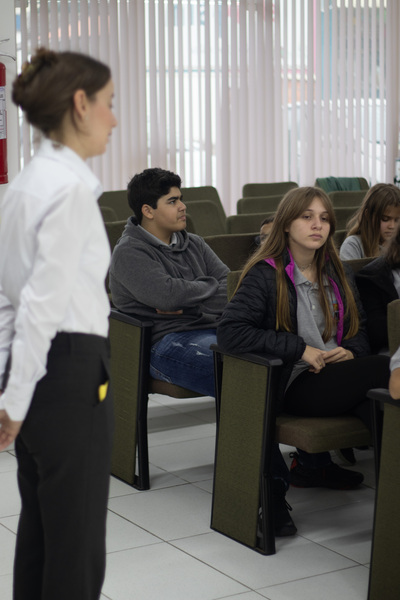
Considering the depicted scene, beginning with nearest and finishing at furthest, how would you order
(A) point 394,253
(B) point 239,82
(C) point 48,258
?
(C) point 48,258 < (A) point 394,253 < (B) point 239,82

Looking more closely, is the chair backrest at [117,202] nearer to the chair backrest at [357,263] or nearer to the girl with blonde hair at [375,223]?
the girl with blonde hair at [375,223]

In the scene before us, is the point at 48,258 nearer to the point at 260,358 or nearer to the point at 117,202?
the point at 260,358

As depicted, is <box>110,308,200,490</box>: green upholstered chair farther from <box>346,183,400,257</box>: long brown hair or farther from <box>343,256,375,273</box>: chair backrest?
<box>346,183,400,257</box>: long brown hair

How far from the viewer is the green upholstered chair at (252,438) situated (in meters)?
2.69

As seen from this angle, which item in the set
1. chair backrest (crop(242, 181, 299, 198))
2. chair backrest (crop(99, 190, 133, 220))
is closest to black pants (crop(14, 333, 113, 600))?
chair backrest (crop(99, 190, 133, 220))

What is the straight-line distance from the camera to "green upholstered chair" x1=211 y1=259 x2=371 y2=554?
2686 millimetres

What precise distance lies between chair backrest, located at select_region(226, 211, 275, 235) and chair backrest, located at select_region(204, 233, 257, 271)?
80 centimetres

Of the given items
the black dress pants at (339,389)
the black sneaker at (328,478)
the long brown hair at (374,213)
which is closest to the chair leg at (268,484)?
the black dress pants at (339,389)

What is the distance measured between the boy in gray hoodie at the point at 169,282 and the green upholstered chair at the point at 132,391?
55 millimetres

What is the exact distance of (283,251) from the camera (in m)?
2.97

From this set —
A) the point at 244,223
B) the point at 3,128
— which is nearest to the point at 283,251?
the point at 244,223

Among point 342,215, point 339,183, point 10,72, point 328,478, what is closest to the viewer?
point 328,478

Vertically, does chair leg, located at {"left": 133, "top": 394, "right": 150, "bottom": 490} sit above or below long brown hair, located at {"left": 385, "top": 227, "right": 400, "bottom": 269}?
below

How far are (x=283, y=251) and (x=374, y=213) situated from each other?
45.5 inches
